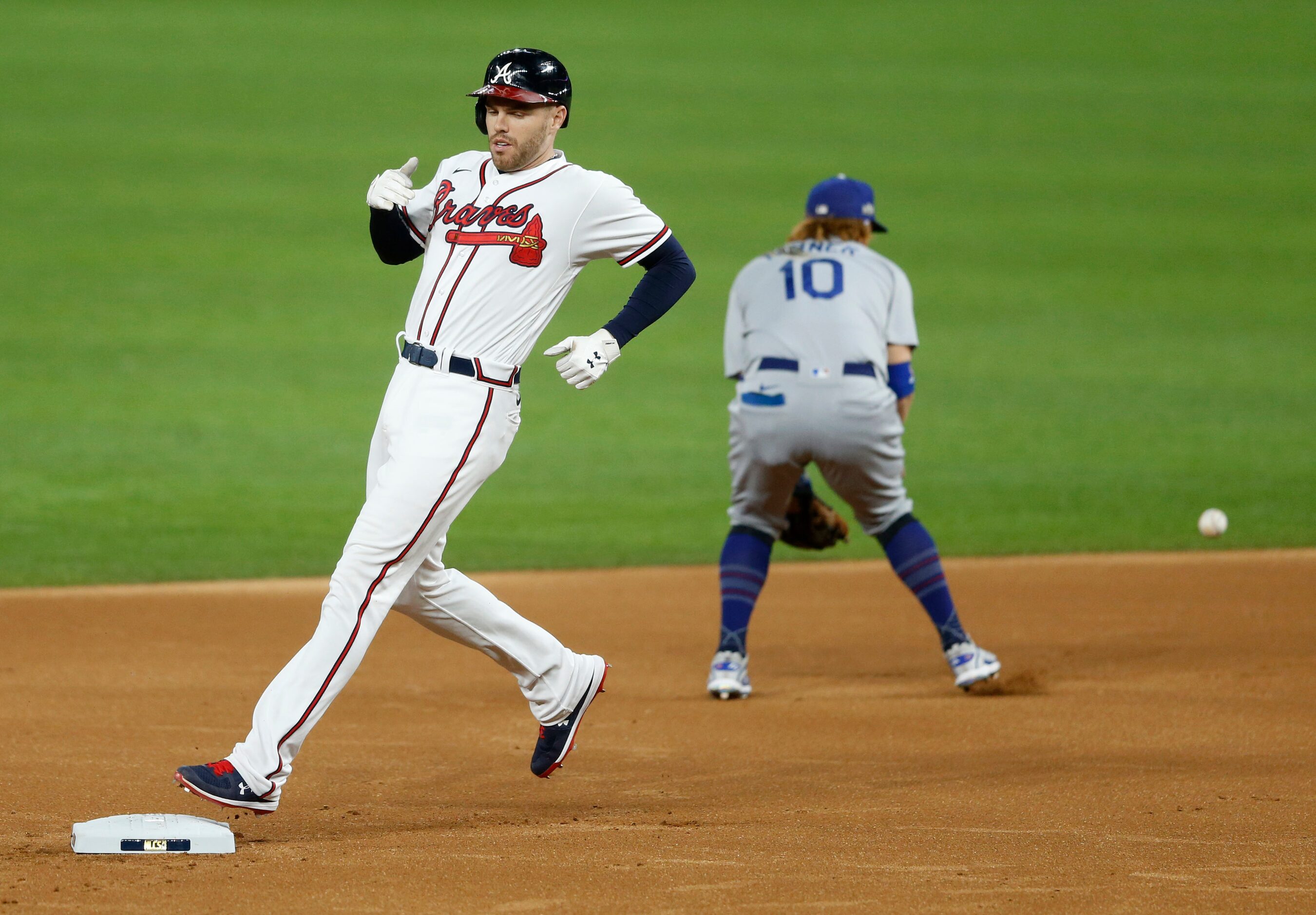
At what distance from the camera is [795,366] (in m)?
5.85

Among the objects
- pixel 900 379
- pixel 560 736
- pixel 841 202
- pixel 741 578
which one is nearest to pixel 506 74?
pixel 560 736

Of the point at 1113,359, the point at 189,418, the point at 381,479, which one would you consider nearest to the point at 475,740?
the point at 381,479

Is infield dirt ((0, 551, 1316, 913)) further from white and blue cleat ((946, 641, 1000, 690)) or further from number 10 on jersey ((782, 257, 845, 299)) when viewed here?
number 10 on jersey ((782, 257, 845, 299))

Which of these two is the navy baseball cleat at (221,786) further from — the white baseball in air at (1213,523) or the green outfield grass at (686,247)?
the white baseball in air at (1213,523)

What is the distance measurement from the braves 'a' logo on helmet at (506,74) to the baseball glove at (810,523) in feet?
8.26

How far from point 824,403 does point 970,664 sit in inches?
44.3

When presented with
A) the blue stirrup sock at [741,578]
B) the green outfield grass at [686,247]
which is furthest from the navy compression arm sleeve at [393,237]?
the green outfield grass at [686,247]

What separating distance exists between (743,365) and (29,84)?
23.5 metres

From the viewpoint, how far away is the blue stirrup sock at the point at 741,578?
19.5ft

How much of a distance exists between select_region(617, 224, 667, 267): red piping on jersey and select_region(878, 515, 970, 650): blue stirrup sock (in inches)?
78.9

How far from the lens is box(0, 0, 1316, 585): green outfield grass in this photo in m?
10.4

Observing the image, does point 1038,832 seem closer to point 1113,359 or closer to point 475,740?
point 475,740

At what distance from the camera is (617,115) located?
87.7 feet

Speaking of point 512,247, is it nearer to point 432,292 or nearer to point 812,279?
point 432,292
